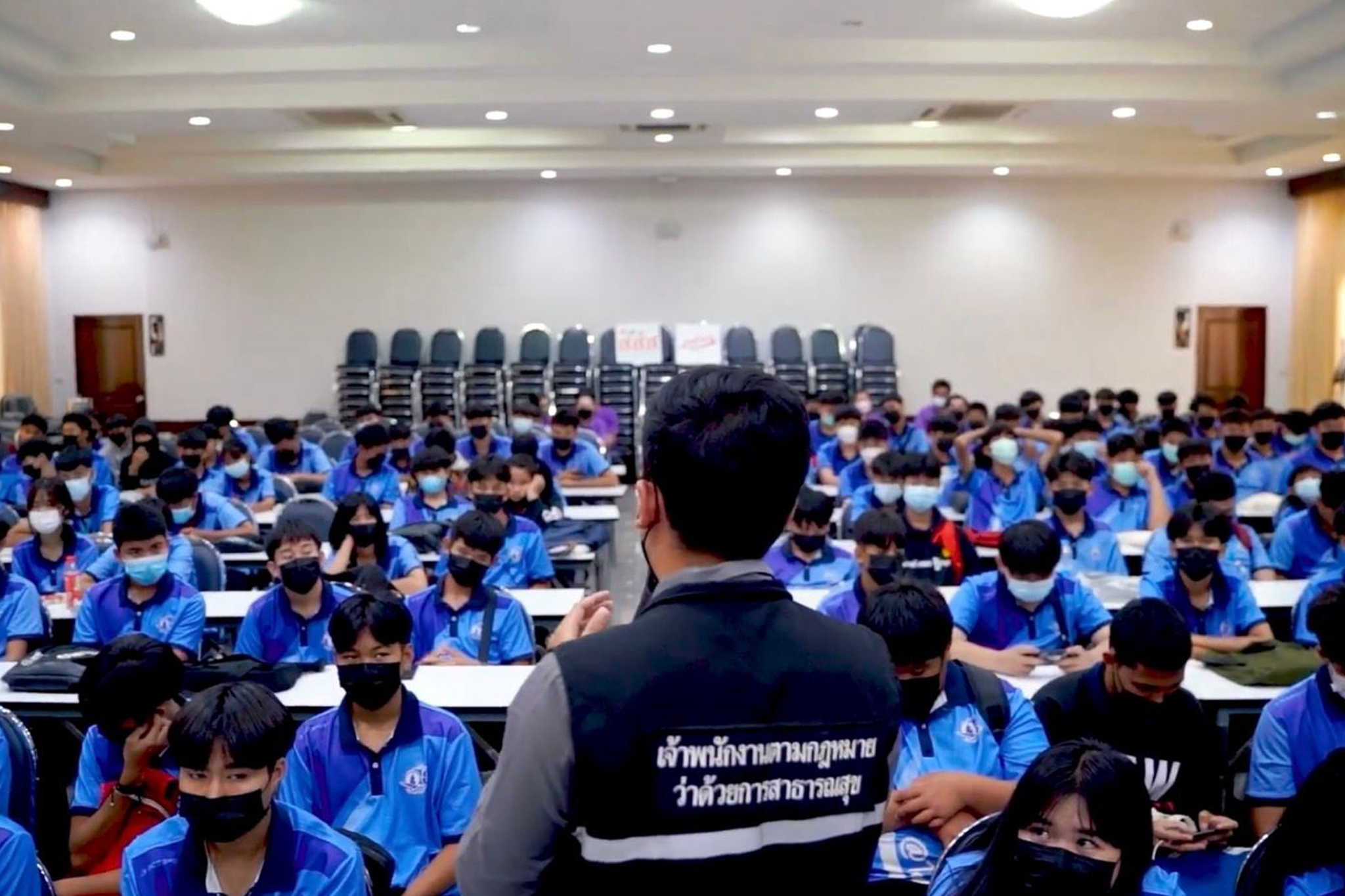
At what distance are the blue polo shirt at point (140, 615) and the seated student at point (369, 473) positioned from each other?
3475mm

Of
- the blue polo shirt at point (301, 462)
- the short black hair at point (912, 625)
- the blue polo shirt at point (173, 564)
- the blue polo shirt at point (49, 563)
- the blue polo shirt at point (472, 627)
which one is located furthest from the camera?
the blue polo shirt at point (301, 462)

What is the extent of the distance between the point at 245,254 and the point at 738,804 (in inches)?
680

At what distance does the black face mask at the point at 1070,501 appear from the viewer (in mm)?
6184

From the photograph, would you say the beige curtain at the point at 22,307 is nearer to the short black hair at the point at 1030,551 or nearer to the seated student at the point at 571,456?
the seated student at the point at 571,456

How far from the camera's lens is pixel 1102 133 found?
1488cm

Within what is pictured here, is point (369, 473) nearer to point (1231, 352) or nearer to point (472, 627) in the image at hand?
point (472, 627)

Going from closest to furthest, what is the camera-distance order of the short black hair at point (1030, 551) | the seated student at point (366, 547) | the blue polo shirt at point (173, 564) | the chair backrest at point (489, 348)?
the short black hair at point (1030, 551) < the blue polo shirt at point (173, 564) < the seated student at point (366, 547) < the chair backrest at point (489, 348)

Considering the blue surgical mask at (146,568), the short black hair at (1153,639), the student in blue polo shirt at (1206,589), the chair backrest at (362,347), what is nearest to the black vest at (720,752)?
the short black hair at (1153,639)

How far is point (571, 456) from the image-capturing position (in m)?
9.67

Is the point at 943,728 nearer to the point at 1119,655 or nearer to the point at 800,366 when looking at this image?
the point at 1119,655

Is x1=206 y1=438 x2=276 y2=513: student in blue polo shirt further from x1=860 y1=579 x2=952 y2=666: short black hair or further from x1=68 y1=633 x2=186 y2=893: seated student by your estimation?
x1=860 y1=579 x2=952 y2=666: short black hair

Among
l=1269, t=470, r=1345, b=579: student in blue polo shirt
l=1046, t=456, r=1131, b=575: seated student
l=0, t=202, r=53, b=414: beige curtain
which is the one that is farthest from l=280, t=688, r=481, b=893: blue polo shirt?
l=0, t=202, r=53, b=414: beige curtain

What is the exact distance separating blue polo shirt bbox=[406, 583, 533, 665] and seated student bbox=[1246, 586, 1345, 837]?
2.56m

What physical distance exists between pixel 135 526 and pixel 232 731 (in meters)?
2.64
